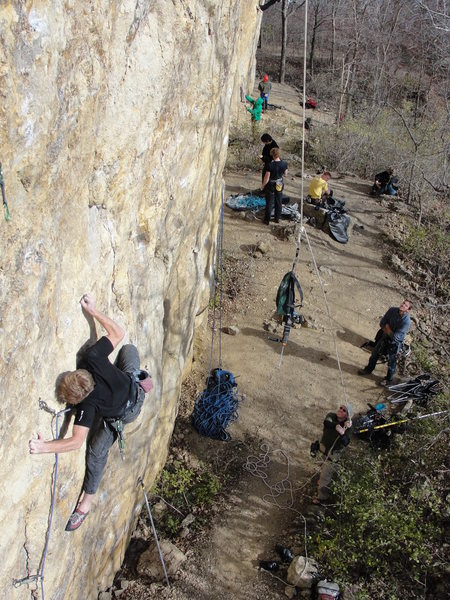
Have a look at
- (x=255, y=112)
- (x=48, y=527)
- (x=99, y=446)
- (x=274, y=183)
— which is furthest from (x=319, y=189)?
(x=48, y=527)

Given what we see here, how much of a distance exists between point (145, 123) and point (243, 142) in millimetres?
11010

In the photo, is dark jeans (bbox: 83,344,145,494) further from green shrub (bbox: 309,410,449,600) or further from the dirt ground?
green shrub (bbox: 309,410,449,600)

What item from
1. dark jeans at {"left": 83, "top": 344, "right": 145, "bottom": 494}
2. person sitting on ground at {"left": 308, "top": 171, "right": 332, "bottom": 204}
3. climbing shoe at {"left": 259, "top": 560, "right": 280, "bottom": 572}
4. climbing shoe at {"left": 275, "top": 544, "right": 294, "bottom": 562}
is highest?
person sitting on ground at {"left": 308, "top": 171, "right": 332, "bottom": 204}

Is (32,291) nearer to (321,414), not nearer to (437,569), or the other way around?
(437,569)

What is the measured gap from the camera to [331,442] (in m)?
5.93

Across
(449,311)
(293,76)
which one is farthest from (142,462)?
(293,76)

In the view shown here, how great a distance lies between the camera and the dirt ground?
5.69 m

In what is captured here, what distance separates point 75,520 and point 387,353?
209 inches

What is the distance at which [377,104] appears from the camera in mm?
17578

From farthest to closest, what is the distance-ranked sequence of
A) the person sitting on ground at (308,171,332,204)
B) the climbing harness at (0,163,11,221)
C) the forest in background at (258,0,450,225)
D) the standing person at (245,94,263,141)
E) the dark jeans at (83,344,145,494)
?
the standing person at (245,94,263,141), the forest in background at (258,0,450,225), the person sitting on ground at (308,171,332,204), the dark jeans at (83,344,145,494), the climbing harness at (0,163,11,221)

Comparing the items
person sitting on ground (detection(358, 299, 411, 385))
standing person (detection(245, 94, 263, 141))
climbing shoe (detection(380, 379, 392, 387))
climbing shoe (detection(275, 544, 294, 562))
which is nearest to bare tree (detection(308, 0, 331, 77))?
standing person (detection(245, 94, 263, 141))

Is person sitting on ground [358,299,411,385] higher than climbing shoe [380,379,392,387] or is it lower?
higher

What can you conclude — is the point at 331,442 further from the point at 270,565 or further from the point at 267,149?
the point at 267,149

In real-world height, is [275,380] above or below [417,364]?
below
